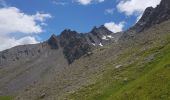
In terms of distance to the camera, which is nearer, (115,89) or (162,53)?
(115,89)

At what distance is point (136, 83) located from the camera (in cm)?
7806

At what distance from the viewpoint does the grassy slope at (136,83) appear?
222 ft

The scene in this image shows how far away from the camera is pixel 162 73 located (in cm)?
7581

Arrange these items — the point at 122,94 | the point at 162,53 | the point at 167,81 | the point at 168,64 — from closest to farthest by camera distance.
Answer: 1. the point at 167,81
2. the point at 122,94
3. the point at 168,64
4. the point at 162,53

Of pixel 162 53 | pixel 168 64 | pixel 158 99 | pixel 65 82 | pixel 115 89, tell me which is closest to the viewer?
pixel 158 99

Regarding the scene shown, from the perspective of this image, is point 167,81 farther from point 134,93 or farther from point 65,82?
point 65,82

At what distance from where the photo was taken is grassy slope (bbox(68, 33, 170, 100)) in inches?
2662

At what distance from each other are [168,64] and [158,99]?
65.4ft

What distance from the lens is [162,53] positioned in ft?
329

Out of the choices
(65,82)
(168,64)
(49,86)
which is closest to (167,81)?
(168,64)

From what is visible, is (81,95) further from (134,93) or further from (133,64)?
(134,93)

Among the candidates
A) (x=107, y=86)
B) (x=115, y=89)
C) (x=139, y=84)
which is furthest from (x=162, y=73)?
(x=107, y=86)

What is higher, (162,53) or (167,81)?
(162,53)

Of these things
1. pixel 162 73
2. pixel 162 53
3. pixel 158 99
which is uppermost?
pixel 162 53
